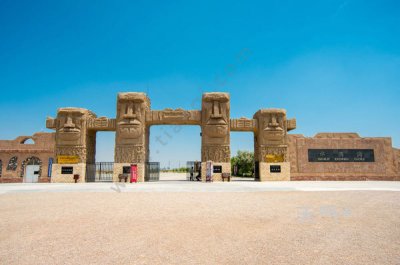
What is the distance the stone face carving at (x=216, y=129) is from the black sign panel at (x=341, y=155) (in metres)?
10.7

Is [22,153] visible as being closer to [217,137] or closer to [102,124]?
[102,124]

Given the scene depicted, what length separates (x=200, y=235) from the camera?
219 inches

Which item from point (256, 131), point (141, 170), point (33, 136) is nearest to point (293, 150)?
point (256, 131)

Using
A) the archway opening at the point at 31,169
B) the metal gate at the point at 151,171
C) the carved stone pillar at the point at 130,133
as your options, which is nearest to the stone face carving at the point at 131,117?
the carved stone pillar at the point at 130,133

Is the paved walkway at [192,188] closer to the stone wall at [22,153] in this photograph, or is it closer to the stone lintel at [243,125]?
the stone lintel at [243,125]

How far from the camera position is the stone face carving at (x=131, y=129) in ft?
80.1

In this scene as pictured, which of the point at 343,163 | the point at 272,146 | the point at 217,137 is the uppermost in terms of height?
the point at 217,137

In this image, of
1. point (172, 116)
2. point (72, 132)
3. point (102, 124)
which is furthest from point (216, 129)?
point (72, 132)

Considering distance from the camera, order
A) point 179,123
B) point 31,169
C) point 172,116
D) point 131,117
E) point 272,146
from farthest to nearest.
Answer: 1. point 31,169
2. point 179,123
3. point 272,146
4. point 172,116
5. point 131,117

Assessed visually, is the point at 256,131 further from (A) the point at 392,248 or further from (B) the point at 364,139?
(A) the point at 392,248

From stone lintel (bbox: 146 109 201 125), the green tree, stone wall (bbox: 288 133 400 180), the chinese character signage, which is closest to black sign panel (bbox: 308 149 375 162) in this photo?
stone wall (bbox: 288 133 400 180)

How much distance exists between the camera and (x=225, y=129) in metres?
24.7

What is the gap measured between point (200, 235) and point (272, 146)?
2137 cm

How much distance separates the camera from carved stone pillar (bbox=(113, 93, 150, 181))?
24344 millimetres
